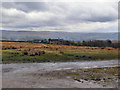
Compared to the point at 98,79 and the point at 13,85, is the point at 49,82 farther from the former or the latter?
the point at 98,79

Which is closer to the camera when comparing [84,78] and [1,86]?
[1,86]

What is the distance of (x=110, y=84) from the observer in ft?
32.7

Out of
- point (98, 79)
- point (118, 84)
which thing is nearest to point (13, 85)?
point (98, 79)

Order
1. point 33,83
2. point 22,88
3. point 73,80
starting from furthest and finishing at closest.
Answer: point 73,80
point 33,83
point 22,88

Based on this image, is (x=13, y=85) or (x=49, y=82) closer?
(x=13, y=85)

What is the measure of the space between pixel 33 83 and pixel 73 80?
2.95m

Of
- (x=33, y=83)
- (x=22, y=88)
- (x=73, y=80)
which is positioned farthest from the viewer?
(x=73, y=80)

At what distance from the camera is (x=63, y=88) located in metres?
8.97

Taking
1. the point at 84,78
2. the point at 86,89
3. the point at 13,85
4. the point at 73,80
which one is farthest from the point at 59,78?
the point at 13,85

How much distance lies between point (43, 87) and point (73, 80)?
2620mm

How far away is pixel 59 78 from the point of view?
11125 millimetres

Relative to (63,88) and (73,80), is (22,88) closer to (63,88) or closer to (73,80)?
(63,88)

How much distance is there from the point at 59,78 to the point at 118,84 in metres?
4.27

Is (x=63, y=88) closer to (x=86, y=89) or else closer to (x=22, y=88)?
(x=86, y=89)
